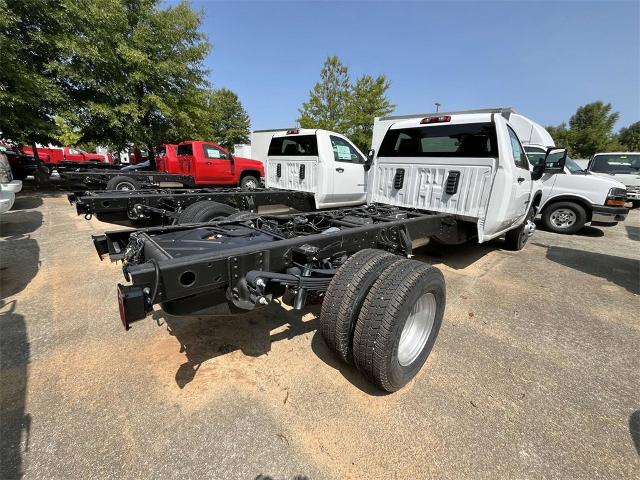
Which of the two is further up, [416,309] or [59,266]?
[416,309]

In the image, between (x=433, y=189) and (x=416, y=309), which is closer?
(x=416, y=309)

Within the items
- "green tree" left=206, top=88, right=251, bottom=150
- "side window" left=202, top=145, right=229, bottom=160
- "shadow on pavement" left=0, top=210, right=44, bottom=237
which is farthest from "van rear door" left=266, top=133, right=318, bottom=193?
"green tree" left=206, top=88, right=251, bottom=150

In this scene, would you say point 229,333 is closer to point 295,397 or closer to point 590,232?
point 295,397

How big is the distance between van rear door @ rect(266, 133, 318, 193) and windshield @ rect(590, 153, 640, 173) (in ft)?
36.5

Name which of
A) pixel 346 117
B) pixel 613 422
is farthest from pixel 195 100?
pixel 613 422

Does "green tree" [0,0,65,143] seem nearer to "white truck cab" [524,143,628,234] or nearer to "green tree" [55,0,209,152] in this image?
"green tree" [55,0,209,152]

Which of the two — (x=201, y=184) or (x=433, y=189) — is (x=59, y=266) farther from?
(x=201, y=184)

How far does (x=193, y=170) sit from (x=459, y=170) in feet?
30.5

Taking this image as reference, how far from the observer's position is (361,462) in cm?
169

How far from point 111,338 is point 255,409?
1606 mm

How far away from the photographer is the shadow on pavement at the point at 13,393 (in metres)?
1.62

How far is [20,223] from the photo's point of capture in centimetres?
659

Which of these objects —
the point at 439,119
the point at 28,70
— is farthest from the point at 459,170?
the point at 28,70

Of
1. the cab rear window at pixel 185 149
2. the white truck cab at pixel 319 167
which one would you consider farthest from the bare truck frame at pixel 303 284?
the cab rear window at pixel 185 149
